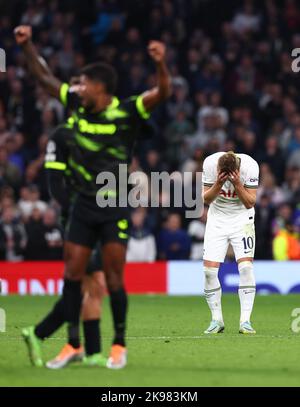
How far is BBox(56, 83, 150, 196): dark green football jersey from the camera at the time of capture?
32.0ft

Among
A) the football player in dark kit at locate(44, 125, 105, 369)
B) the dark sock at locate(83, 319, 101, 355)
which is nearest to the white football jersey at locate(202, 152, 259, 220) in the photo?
the football player in dark kit at locate(44, 125, 105, 369)

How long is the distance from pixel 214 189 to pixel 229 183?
368 millimetres

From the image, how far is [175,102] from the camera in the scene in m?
24.7

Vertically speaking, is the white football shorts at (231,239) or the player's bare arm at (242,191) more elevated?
the player's bare arm at (242,191)

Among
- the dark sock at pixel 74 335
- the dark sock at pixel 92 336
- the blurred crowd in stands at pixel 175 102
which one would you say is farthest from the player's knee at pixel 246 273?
the blurred crowd in stands at pixel 175 102

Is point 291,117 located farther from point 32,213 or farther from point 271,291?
point 32,213

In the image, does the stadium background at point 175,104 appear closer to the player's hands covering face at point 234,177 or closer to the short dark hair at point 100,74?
the player's hands covering face at point 234,177

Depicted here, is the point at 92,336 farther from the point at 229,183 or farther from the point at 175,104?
the point at 175,104

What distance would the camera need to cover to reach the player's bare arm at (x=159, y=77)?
9156 mm

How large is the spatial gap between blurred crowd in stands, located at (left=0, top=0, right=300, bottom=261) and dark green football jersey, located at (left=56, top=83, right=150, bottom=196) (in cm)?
1183
